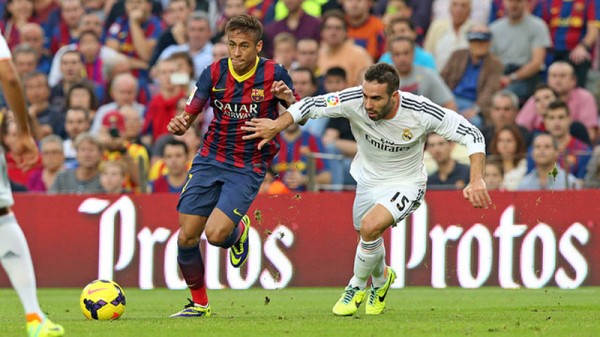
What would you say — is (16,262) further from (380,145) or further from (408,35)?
(408,35)

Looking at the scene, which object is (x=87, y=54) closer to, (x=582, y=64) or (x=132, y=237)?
(x=132, y=237)


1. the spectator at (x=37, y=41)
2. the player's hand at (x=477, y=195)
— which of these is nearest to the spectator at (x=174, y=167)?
the spectator at (x=37, y=41)

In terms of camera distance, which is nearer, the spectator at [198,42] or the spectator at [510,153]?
the spectator at [510,153]

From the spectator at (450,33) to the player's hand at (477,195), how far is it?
892cm

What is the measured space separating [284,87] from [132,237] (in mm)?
5716

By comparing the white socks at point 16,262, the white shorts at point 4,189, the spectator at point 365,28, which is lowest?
the white socks at point 16,262

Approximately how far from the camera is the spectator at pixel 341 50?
18031 millimetres

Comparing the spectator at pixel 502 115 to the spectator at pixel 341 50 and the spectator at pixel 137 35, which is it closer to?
the spectator at pixel 341 50

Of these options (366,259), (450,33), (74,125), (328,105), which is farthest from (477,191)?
(74,125)

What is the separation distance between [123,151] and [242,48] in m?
6.98

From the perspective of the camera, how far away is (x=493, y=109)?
16.8 m

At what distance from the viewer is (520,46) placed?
18125 mm

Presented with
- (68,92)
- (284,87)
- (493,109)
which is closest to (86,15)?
(68,92)

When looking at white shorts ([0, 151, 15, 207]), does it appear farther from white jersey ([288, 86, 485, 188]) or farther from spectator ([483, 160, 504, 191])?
spectator ([483, 160, 504, 191])
